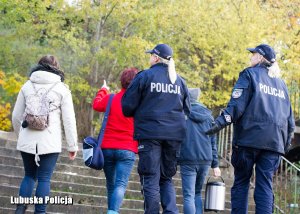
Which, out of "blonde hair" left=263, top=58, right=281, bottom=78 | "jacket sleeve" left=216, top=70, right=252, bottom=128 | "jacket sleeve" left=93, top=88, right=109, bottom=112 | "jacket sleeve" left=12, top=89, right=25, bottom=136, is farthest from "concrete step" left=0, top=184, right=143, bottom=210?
"blonde hair" left=263, top=58, right=281, bottom=78

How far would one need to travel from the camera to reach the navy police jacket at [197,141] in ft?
25.4

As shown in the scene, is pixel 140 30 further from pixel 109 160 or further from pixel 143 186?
pixel 143 186

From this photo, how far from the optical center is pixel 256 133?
629 centimetres

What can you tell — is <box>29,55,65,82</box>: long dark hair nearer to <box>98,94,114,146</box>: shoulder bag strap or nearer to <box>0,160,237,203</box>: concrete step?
<box>98,94,114,146</box>: shoulder bag strap

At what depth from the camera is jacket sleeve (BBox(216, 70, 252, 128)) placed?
Answer: 20.5 ft

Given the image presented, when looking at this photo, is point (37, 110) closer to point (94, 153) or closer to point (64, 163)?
point (94, 153)

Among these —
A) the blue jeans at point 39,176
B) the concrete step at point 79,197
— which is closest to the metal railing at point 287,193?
the concrete step at point 79,197

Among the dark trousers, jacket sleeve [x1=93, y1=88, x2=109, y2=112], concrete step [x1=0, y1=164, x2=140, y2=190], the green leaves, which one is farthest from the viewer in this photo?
the green leaves

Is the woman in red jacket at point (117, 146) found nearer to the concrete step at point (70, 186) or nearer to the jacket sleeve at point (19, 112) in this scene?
the jacket sleeve at point (19, 112)

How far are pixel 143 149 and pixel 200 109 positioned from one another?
6.58 ft

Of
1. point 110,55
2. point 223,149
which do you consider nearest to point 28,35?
point 110,55

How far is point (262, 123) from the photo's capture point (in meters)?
6.34

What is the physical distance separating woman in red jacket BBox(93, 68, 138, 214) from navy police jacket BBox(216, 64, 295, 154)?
146cm

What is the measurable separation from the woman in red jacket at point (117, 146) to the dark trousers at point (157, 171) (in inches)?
38.0
